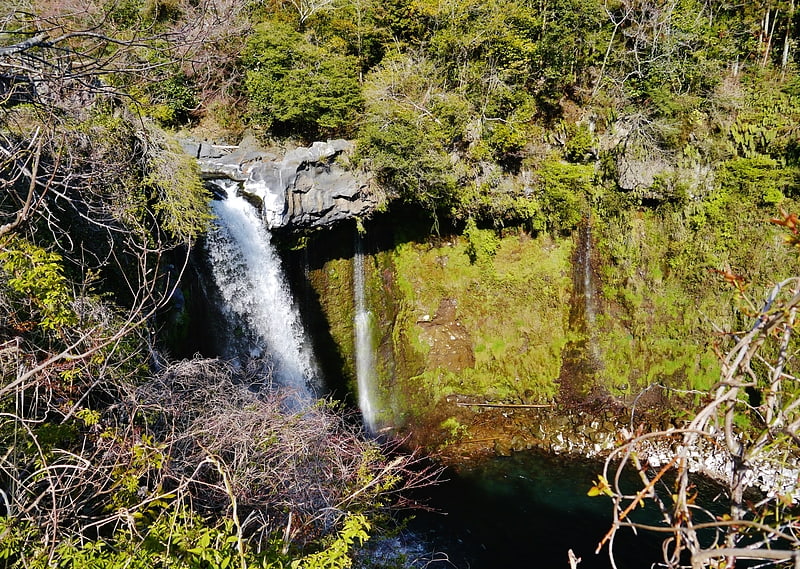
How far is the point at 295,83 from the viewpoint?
10.1 metres

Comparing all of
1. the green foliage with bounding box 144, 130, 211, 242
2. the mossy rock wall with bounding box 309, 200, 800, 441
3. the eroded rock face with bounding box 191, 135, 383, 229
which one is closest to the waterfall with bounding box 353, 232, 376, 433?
the mossy rock wall with bounding box 309, 200, 800, 441

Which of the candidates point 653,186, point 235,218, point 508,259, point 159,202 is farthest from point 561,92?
point 159,202

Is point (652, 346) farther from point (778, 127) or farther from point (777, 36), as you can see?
point (777, 36)

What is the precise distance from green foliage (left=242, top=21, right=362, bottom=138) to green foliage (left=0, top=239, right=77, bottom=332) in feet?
20.6

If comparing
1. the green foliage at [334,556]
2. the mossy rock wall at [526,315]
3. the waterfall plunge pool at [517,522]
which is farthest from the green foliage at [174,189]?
the waterfall plunge pool at [517,522]

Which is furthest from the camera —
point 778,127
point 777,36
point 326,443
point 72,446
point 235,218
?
point 777,36

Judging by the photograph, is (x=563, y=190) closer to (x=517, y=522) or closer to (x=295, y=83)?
(x=295, y=83)

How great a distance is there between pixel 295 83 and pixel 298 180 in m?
2.29

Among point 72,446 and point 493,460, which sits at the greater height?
point 72,446

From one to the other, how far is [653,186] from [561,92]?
2.82 m

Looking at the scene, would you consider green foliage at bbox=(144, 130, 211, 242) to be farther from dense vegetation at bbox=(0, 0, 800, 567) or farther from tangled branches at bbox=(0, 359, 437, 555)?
tangled branches at bbox=(0, 359, 437, 555)

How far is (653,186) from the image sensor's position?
34.1ft

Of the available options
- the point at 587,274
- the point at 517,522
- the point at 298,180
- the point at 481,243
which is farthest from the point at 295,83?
the point at 517,522

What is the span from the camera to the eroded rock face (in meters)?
8.80
